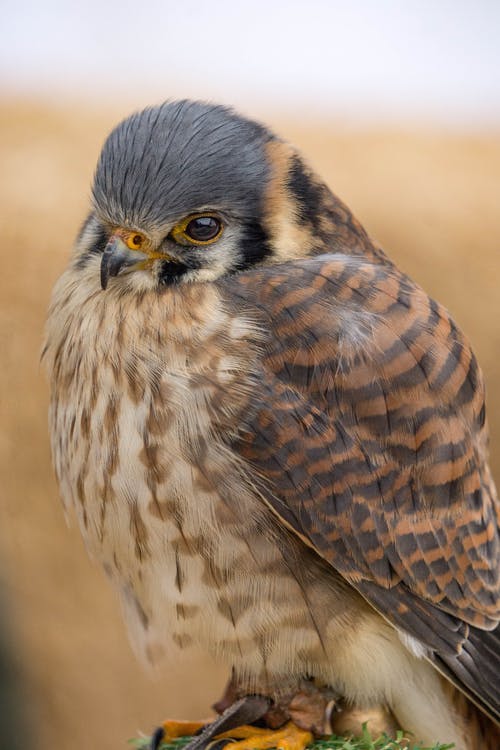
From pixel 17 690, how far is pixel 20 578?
18.9 inches

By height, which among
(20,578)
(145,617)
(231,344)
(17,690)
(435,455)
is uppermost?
(231,344)

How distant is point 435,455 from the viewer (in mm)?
1592

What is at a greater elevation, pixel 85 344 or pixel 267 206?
pixel 267 206

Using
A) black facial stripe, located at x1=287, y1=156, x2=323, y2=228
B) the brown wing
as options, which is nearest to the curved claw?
the brown wing

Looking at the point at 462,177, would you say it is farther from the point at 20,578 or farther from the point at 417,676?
the point at 417,676

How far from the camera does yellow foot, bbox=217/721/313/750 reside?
1.63m

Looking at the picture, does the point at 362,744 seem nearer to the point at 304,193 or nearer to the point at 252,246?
the point at 252,246

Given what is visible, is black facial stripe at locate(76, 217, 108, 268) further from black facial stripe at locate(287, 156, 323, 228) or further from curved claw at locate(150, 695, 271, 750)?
curved claw at locate(150, 695, 271, 750)

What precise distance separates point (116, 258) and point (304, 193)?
0.41 metres

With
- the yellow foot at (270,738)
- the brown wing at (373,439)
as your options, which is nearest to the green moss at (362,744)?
the yellow foot at (270,738)

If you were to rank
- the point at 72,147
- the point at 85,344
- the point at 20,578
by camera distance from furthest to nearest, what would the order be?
the point at 72,147 → the point at 20,578 → the point at 85,344

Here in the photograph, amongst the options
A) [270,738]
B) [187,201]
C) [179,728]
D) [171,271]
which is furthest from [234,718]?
[187,201]

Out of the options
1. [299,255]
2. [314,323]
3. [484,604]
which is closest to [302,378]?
[314,323]

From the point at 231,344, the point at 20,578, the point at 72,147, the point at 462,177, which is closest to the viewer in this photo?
the point at 231,344
